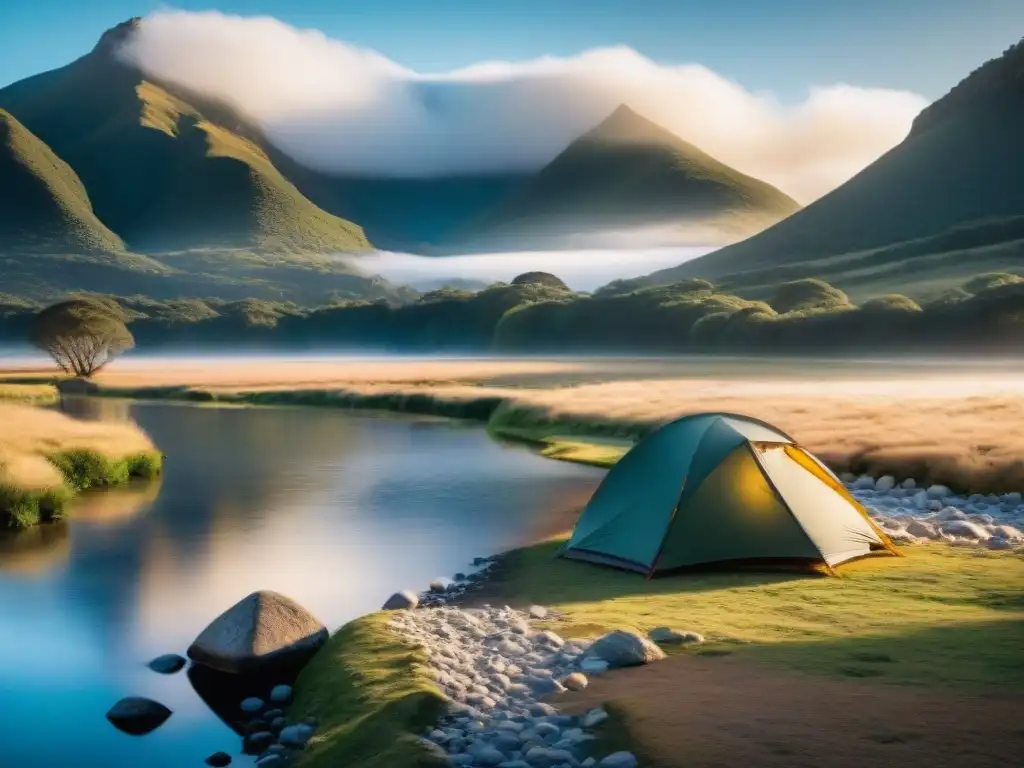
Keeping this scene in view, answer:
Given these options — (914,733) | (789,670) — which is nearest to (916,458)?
(789,670)

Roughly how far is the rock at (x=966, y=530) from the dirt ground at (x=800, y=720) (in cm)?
1309

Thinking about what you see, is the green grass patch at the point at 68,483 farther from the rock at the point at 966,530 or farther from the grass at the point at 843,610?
the rock at the point at 966,530

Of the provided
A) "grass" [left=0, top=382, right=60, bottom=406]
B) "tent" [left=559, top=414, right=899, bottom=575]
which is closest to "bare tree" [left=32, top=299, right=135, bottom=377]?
"grass" [left=0, top=382, right=60, bottom=406]

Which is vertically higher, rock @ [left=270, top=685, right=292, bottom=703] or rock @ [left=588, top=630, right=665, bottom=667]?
rock @ [left=588, top=630, right=665, bottom=667]

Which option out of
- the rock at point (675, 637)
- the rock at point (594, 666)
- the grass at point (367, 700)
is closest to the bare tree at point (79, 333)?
the grass at point (367, 700)

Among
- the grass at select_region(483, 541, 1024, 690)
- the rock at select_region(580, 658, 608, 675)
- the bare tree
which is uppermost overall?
the bare tree

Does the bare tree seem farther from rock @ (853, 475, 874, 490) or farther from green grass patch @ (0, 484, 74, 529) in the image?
rock @ (853, 475, 874, 490)

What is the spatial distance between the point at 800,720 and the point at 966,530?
15.4m

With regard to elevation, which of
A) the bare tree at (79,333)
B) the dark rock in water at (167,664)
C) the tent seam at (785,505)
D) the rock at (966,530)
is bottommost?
the dark rock in water at (167,664)

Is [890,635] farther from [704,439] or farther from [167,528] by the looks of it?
[167,528]

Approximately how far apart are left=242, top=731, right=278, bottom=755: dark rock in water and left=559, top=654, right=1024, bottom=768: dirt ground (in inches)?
165

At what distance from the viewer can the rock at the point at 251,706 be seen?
1538 centimetres

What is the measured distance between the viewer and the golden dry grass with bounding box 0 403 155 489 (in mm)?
33062

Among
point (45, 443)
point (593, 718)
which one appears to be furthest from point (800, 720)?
point (45, 443)
